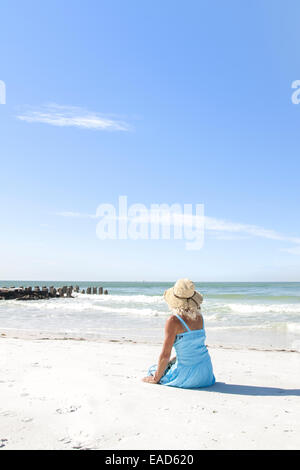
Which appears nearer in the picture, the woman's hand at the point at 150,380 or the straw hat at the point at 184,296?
the straw hat at the point at 184,296

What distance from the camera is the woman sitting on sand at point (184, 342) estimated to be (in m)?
4.51

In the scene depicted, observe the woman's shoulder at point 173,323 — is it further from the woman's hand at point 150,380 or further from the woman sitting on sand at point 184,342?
the woman's hand at point 150,380

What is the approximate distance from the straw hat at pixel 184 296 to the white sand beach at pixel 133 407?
0.98 metres

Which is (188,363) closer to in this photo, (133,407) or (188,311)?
(188,311)

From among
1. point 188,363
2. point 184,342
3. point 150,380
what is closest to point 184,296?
point 184,342

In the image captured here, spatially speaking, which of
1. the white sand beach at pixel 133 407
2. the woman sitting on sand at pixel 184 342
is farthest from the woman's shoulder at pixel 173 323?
the white sand beach at pixel 133 407

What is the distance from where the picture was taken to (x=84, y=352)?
23.5 feet

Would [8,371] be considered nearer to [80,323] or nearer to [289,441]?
[289,441]

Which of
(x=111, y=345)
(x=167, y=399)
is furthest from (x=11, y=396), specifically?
(x=111, y=345)

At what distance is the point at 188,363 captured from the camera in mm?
4594

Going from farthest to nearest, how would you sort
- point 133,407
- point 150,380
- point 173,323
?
point 150,380 → point 173,323 → point 133,407

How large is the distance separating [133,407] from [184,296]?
136 cm

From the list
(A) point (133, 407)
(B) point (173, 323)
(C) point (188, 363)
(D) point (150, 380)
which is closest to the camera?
(A) point (133, 407)

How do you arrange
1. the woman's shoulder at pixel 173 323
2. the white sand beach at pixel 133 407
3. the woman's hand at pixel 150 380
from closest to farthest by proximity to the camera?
the white sand beach at pixel 133 407, the woman's shoulder at pixel 173 323, the woman's hand at pixel 150 380
